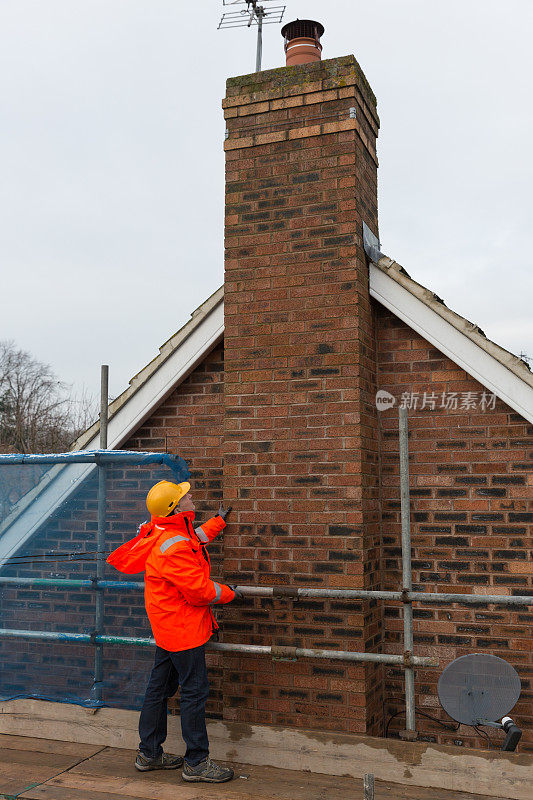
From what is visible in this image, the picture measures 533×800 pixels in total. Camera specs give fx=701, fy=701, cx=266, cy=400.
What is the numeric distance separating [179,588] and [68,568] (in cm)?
135

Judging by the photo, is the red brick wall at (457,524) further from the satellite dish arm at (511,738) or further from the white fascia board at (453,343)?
the satellite dish arm at (511,738)

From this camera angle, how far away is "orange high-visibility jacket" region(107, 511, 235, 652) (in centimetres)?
405

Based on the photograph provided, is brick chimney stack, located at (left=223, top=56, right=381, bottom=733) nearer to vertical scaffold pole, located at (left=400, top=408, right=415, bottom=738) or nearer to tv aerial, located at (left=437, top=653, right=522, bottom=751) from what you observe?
vertical scaffold pole, located at (left=400, top=408, right=415, bottom=738)

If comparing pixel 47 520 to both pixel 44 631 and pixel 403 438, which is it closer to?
pixel 44 631

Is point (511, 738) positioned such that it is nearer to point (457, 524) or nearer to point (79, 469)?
point (457, 524)

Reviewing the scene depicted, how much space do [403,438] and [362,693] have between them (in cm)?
156

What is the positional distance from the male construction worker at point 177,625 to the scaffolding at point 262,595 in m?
0.32

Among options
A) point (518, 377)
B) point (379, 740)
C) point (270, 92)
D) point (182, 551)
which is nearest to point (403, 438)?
point (518, 377)

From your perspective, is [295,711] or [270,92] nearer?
[295,711]

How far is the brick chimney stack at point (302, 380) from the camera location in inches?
173

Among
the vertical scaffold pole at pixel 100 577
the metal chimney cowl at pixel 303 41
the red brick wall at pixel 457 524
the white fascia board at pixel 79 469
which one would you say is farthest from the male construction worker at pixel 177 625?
the metal chimney cowl at pixel 303 41

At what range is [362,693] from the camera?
4.24m

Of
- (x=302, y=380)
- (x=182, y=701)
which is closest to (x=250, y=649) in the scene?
(x=182, y=701)

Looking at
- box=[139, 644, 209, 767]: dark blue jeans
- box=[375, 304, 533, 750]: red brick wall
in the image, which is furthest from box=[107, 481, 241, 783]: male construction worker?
box=[375, 304, 533, 750]: red brick wall
